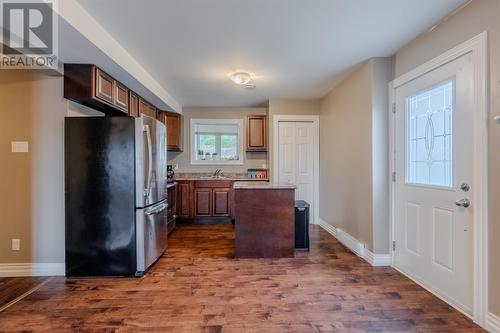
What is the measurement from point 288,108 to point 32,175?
13.3 feet

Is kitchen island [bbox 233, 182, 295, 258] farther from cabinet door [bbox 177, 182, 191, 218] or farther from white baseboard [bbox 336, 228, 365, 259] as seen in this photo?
cabinet door [bbox 177, 182, 191, 218]

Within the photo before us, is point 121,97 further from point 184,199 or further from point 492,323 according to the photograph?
point 492,323

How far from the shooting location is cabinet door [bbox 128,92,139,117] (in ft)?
12.5

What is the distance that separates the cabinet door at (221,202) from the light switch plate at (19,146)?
3126 millimetres

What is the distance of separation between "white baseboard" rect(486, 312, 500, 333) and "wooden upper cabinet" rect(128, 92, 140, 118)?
421 cm

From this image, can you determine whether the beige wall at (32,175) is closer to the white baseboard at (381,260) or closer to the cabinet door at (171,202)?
the cabinet door at (171,202)

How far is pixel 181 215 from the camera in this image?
546 centimetres

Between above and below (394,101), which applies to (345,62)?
above

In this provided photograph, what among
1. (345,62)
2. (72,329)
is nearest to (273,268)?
(72,329)

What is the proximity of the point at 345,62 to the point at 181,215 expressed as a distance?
13.0ft

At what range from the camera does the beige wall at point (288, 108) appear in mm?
5281

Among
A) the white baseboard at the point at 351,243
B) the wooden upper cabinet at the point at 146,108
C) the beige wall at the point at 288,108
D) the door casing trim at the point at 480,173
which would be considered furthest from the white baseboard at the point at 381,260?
the wooden upper cabinet at the point at 146,108

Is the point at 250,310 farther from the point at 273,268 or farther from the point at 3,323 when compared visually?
the point at 3,323

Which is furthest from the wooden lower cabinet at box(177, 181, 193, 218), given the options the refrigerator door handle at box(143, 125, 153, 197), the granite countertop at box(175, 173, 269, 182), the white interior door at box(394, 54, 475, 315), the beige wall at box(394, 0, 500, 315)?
the beige wall at box(394, 0, 500, 315)
